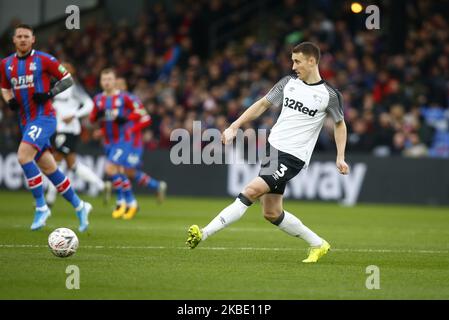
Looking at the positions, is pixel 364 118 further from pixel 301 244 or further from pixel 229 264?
pixel 229 264

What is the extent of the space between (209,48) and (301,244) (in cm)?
1860

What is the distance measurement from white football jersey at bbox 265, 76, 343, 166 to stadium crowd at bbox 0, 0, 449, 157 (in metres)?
13.3

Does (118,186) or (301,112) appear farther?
(118,186)

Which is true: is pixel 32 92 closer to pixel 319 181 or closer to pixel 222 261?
pixel 222 261

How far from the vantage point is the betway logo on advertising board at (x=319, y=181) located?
23188mm

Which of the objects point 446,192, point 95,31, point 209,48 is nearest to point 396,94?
point 446,192

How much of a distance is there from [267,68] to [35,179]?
14.6 metres

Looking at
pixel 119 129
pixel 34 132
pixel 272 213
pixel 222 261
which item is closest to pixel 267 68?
pixel 119 129

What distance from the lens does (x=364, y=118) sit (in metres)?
23.8

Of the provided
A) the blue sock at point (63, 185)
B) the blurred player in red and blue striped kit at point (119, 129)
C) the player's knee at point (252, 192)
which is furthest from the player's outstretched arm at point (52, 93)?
the blurred player in red and blue striped kit at point (119, 129)

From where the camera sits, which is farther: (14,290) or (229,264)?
(229,264)

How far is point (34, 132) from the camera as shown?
40.4 ft

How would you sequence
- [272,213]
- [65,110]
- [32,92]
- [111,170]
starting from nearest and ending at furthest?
[272,213] < [32,92] < [111,170] < [65,110]
